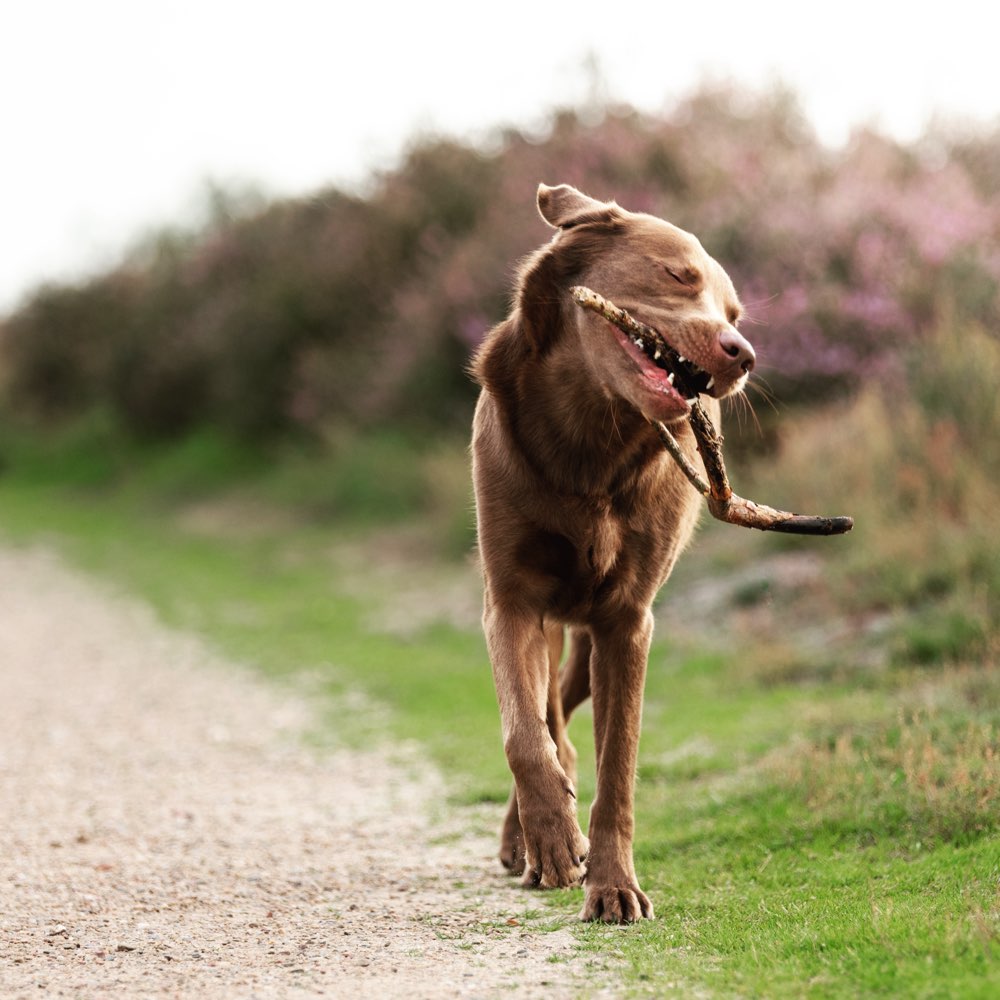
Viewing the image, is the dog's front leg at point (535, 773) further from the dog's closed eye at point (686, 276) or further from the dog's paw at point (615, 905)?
the dog's closed eye at point (686, 276)

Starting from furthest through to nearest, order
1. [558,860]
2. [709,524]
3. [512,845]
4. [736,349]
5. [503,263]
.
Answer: [503,263], [709,524], [512,845], [558,860], [736,349]

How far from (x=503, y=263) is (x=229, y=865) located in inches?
533

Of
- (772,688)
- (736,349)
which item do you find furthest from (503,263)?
(736,349)

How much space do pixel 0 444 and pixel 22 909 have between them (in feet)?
113

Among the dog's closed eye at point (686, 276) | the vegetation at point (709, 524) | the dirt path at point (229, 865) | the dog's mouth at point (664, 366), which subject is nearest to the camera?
the dirt path at point (229, 865)

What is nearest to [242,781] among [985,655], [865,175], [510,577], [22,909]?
[22,909]

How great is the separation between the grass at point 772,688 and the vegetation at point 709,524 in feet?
0.08

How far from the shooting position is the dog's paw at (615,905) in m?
4.44

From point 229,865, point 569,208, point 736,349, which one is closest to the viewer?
point 736,349

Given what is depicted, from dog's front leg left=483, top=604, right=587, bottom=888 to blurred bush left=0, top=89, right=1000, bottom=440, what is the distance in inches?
174

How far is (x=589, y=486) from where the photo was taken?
4.71m

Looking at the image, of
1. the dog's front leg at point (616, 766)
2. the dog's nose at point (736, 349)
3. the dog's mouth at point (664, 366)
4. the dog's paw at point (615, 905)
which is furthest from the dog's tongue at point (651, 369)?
the dog's paw at point (615, 905)

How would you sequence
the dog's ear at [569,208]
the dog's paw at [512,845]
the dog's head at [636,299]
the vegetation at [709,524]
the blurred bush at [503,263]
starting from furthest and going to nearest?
the blurred bush at [503,263] → the dog's paw at [512,845] → the vegetation at [709,524] → the dog's ear at [569,208] → the dog's head at [636,299]

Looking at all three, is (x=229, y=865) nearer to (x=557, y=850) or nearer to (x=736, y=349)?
(x=557, y=850)
